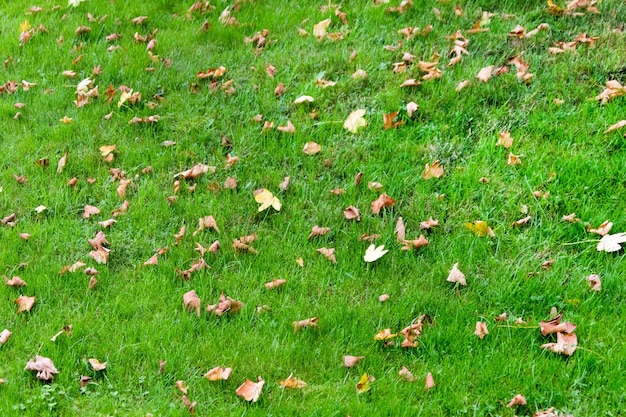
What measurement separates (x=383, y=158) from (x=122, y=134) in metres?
1.91

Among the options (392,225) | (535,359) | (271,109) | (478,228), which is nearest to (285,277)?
(392,225)

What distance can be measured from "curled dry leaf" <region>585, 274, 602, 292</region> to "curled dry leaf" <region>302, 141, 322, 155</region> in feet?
6.19

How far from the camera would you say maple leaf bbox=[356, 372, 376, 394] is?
3.14 m

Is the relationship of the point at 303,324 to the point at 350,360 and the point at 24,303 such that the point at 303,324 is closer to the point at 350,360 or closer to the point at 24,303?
the point at 350,360

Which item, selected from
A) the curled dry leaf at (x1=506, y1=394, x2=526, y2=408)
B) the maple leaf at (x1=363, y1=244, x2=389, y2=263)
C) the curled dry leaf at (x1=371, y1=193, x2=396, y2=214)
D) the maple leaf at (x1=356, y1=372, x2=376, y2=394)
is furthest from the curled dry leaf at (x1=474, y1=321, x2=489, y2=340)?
the curled dry leaf at (x1=371, y1=193, x2=396, y2=214)

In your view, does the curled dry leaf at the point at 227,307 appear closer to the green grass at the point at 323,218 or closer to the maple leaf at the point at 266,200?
the green grass at the point at 323,218

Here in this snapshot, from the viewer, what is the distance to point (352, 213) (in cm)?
410

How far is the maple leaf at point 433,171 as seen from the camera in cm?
428

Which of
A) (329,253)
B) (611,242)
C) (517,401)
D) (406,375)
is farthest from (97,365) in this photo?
A: (611,242)

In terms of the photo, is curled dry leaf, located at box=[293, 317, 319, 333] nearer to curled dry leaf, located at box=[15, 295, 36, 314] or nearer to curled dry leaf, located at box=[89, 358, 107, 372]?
curled dry leaf, located at box=[89, 358, 107, 372]

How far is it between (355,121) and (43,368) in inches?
A: 99.7

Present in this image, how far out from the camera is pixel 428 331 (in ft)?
11.1

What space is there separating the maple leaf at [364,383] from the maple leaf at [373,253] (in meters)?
0.77

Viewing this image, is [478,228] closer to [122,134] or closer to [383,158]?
[383,158]
